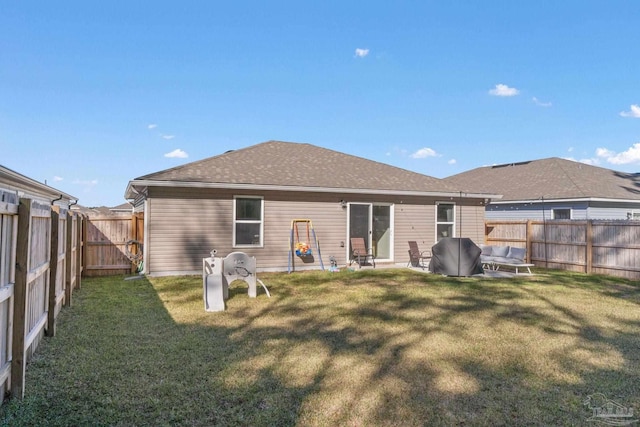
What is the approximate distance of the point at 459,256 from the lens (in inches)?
402

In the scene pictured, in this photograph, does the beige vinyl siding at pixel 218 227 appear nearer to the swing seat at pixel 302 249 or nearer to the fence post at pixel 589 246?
the swing seat at pixel 302 249

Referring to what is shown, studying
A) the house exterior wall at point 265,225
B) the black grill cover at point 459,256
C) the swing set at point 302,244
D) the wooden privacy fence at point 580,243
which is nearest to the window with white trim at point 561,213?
the wooden privacy fence at point 580,243

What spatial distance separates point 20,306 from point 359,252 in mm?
9959

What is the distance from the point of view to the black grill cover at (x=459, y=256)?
33.4 ft

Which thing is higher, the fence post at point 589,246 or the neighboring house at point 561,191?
the neighboring house at point 561,191

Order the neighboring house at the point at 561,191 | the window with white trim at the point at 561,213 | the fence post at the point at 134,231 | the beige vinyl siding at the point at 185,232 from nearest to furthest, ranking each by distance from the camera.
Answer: the beige vinyl siding at the point at 185,232 < the fence post at the point at 134,231 < the neighboring house at the point at 561,191 < the window with white trim at the point at 561,213

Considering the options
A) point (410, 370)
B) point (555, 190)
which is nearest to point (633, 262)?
point (555, 190)

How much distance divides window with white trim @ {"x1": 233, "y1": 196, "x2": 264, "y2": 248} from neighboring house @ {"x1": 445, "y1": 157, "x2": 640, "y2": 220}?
8.48 m

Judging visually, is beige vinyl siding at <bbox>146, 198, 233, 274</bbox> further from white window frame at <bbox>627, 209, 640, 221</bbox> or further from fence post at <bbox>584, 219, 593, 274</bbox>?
white window frame at <bbox>627, 209, 640, 221</bbox>

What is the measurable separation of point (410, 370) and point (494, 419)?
109cm

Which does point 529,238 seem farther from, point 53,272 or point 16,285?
point 16,285

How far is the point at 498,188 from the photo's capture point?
20.2 meters

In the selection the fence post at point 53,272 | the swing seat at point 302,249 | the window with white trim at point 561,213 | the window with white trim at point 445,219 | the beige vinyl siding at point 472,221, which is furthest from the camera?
the window with white trim at point 561,213

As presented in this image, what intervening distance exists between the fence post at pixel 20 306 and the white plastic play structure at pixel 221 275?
11.7 ft
